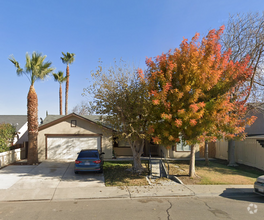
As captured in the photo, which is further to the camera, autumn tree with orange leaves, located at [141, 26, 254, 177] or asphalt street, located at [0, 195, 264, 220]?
autumn tree with orange leaves, located at [141, 26, 254, 177]

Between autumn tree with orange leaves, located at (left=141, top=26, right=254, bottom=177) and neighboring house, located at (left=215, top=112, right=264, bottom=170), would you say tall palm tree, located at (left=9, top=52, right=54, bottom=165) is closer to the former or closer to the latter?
autumn tree with orange leaves, located at (left=141, top=26, right=254, bottom=177)

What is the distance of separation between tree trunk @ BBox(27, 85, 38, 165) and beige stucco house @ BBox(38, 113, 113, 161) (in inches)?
84.2

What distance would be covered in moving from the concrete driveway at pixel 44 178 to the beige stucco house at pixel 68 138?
3.46m

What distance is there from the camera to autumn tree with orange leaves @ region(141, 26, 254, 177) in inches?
388

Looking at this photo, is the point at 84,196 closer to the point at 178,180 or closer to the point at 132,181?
the point at 132,181

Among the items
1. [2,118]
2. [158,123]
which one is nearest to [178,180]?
[158,123]

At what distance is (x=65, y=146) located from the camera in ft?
59.9

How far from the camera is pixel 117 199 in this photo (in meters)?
8.43

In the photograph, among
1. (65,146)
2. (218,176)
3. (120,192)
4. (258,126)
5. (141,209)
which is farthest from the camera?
(65,146)

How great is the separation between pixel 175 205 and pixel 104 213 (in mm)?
2573

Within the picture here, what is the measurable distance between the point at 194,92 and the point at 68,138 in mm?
12315

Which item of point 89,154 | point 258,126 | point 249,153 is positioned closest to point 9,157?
point 89,154

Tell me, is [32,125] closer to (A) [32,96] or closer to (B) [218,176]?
(A) [32,96]

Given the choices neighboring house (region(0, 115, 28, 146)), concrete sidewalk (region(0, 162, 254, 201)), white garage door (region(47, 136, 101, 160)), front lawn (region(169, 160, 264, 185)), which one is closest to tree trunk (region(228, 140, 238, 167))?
front lawn (region(169, 160, 264, 185))
